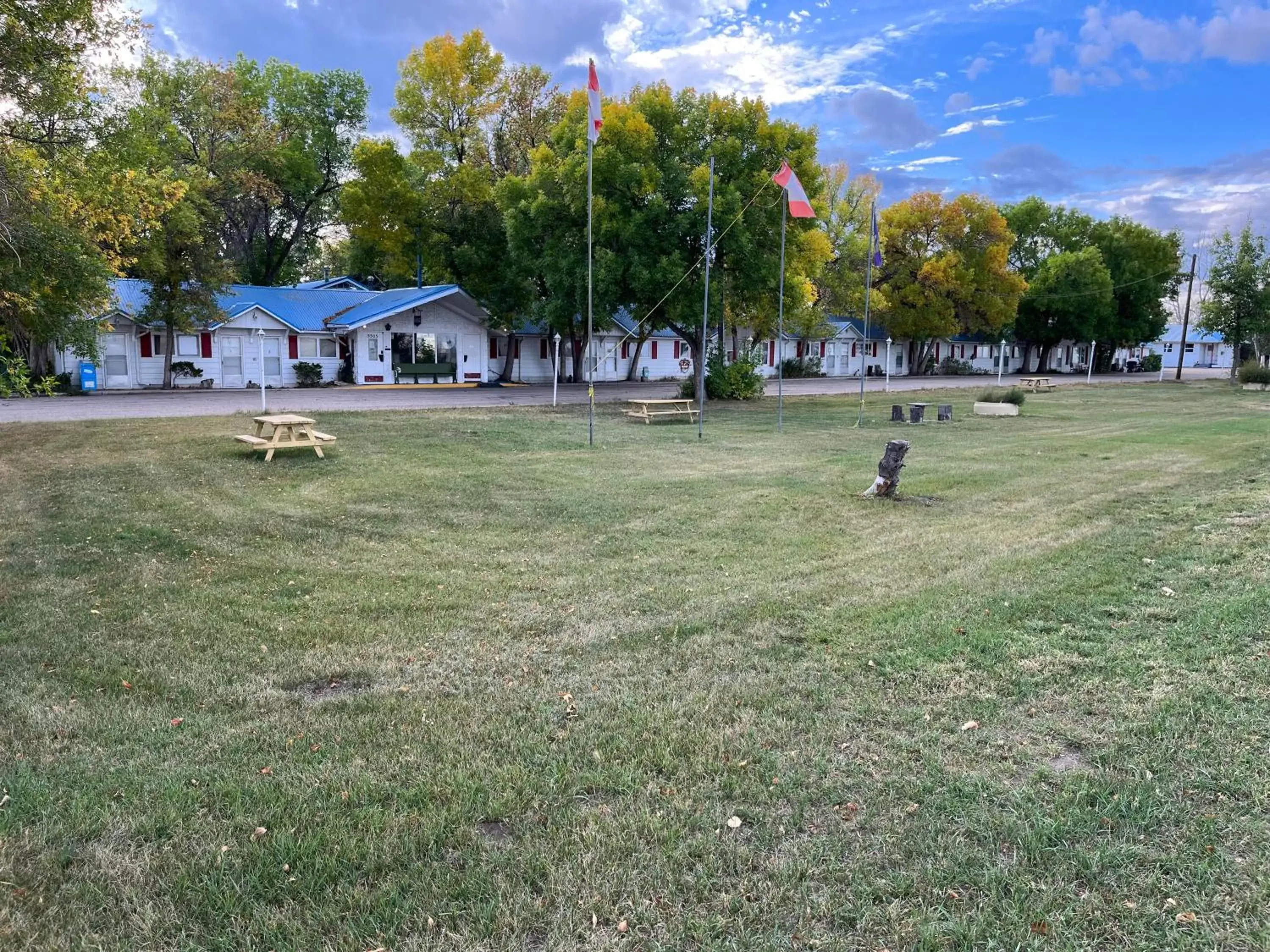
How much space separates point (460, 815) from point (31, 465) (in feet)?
38.5

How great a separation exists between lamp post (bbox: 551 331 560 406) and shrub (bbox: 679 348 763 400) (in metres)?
4.67

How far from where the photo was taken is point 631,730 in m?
3.98

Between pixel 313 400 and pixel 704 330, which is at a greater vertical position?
pixel 704 330

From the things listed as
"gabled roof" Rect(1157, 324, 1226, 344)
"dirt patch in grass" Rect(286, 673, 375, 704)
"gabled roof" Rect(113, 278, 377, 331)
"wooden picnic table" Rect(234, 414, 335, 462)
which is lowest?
"dirt patch in grass" Rect(286, 673, 375, 704)

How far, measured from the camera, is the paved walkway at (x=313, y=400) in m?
19.5

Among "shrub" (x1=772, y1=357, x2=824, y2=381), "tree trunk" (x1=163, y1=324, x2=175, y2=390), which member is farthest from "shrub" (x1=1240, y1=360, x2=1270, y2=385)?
"tree trunk" (x1=163, y1=324, x2=175, y2=390)

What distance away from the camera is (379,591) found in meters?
6.31

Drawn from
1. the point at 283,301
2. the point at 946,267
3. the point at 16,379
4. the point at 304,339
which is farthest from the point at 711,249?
the point at 946,267

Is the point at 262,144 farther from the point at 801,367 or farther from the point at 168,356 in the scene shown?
the point at 801,367

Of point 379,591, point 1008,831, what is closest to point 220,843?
point 1008,831

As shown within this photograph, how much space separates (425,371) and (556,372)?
12308 mm

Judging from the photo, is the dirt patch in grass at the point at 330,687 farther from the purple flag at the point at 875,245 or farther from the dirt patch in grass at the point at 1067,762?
the purple flag at the point at 875,245

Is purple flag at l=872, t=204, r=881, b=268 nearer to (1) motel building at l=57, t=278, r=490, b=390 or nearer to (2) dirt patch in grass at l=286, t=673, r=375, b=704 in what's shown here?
(1) motel building at l=57, t=278, r=490, b=390

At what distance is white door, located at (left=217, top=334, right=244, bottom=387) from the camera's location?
101 ft
